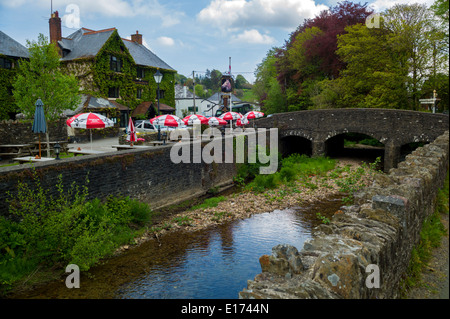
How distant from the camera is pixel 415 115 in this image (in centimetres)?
2452

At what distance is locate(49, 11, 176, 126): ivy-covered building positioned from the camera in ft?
122

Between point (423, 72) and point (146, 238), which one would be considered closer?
point (146, 238)

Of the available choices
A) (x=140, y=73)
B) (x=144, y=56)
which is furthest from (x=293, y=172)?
(x=144, y=56)

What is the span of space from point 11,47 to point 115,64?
1026 cm

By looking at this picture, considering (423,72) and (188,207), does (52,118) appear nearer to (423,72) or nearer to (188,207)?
(188,207)

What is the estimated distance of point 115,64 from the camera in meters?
39.5

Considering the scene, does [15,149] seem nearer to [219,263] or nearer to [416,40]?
[219,263]

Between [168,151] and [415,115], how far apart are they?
17619mm

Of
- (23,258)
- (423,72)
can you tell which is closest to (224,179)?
(23,258)

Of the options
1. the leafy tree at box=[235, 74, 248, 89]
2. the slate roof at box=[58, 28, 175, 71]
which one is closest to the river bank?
the slate roof at box=[58, 28, 175, 71]

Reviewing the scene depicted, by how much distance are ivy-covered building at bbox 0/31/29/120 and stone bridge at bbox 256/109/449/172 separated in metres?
22.3

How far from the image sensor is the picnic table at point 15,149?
1656 centimetres

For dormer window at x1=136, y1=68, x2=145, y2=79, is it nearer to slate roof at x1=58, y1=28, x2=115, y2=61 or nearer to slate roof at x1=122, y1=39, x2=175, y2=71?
slate roof at x1=122, y1=39, x2=175, y2=71
